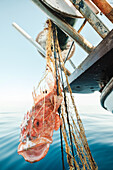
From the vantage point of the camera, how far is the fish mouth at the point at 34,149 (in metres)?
1.38

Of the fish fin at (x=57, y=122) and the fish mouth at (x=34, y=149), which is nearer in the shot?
the fish mouth at (x=34, y=149)

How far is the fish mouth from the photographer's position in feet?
4.54

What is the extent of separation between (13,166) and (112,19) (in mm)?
5749

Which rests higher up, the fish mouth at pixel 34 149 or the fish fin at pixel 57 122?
the fish fin at pixel 57 122

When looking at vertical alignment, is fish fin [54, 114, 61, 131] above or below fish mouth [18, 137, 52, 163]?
above

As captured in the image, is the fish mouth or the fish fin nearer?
the fish mouth

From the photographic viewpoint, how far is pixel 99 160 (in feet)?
13.2

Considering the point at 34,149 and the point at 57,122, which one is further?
the point at 57,122

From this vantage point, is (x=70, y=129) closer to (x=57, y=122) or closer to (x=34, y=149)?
(x=57, y=122)

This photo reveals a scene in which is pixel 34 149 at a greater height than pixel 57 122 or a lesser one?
lesser

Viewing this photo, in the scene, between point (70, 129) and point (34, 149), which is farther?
point (70, 129)

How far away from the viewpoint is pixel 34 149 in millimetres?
1431

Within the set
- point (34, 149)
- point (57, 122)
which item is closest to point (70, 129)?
point (57, 122)

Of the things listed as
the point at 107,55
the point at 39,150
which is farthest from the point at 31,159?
Answer: the point at 107,55
